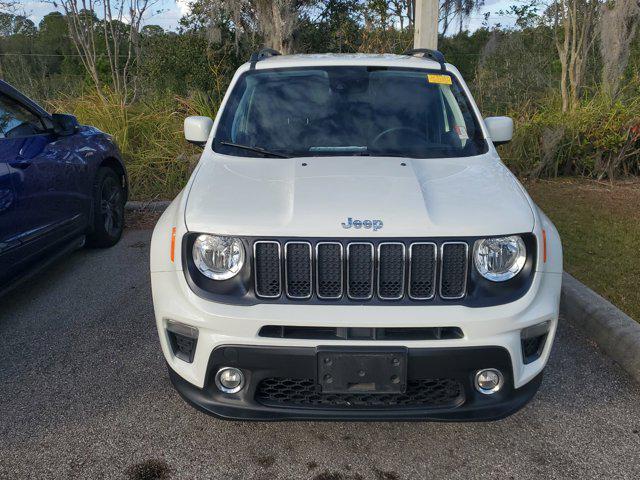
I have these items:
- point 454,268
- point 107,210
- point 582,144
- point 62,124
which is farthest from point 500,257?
point 582,144

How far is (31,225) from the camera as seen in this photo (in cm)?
412

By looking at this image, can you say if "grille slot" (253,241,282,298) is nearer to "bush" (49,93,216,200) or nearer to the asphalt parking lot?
the asphalt parking lot

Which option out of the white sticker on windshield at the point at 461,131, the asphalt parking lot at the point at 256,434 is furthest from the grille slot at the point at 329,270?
the white sticker on windshield at the point at 461,131

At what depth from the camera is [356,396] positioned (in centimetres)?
238

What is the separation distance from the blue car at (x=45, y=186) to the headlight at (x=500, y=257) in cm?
307

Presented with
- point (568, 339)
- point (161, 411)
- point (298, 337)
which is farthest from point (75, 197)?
point (568, 339)

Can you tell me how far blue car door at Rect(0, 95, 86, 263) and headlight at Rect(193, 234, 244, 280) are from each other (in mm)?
2152

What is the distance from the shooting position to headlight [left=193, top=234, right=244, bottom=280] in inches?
95.2

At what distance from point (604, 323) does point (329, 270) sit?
2.25 metres

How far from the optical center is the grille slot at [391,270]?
2.37 m

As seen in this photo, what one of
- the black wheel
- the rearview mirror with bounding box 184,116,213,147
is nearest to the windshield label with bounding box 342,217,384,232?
the rearview mirror with bounding box 184,116,213,147

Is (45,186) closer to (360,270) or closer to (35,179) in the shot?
(35,179)

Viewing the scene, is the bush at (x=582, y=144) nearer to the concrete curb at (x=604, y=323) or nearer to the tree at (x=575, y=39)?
the tree at (x=575, y=39)

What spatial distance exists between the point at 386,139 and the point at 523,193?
907 millimetres
